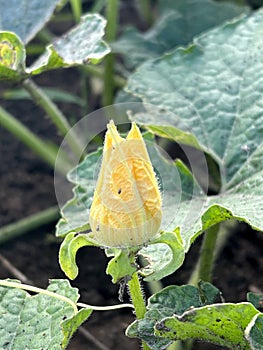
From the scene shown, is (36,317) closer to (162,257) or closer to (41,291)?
(41,291)

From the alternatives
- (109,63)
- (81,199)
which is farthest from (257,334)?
(109,63)

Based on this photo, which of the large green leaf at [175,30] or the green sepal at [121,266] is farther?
the large green leaf at [175,30]

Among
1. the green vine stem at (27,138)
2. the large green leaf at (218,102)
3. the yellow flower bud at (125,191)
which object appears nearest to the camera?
the yellow flower bud at (125,191)

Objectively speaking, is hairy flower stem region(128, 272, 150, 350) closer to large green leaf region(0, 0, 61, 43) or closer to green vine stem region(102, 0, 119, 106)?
large green leaf region(0, 0, 61, 43)

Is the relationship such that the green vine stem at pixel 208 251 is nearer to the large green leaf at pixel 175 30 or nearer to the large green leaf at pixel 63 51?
the large green leaf at pixel 63 51

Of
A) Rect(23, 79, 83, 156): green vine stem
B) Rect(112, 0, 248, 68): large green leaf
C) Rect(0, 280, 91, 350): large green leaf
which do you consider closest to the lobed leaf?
Rect(0, 280, 91, 350): large green leaf

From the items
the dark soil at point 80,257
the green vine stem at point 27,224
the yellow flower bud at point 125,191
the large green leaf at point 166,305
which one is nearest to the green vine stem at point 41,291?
the large green leaf at point 166,305
